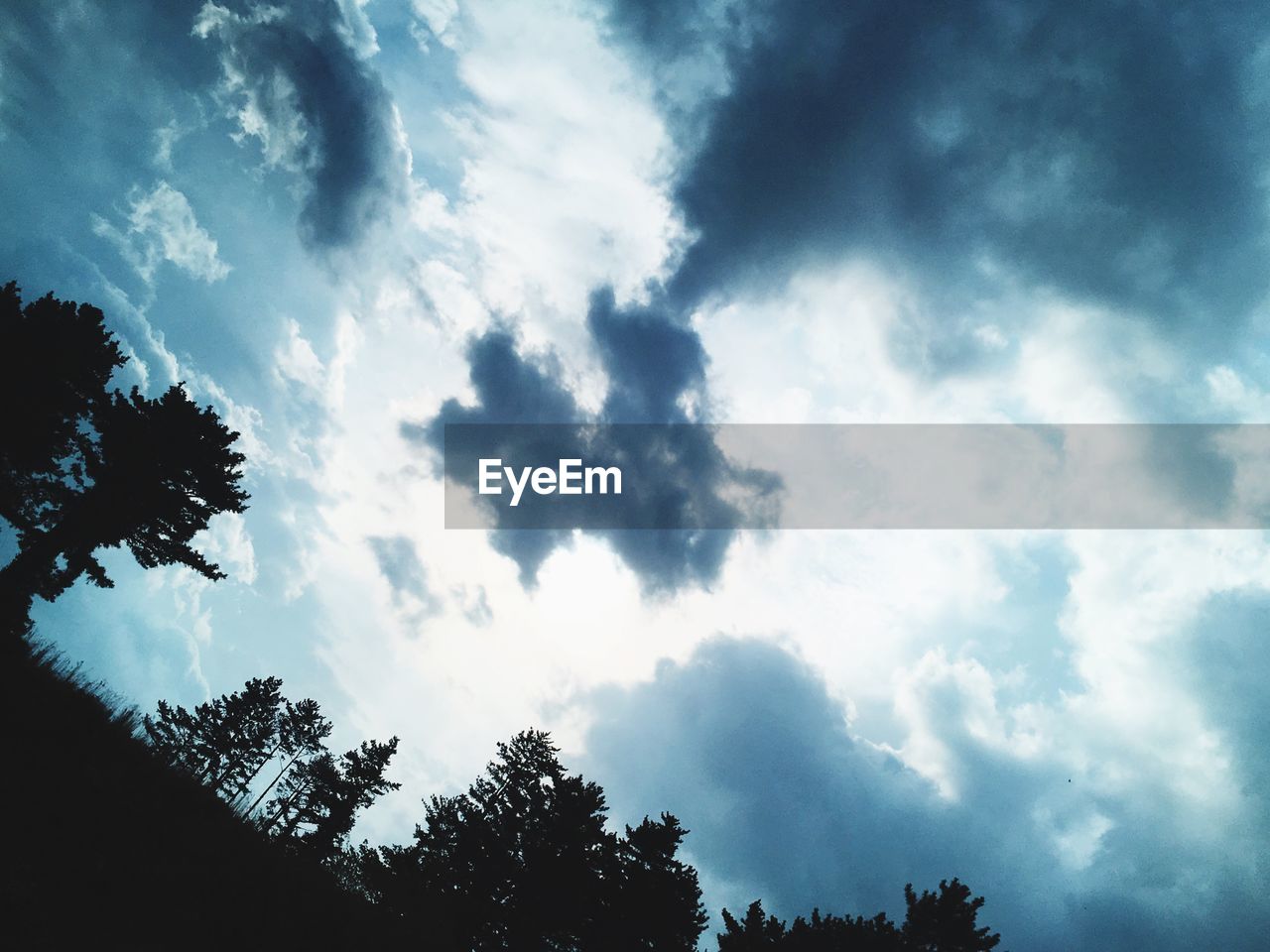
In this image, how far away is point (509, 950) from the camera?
625 inches

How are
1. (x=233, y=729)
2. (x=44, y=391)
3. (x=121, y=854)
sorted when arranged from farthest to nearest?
(x=233, y=729) → (x=44, y=391) → (x=121, y=854)

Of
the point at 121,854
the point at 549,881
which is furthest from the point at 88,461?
the point at 549,881

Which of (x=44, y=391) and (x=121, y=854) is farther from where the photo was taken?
(x=44, y=391)

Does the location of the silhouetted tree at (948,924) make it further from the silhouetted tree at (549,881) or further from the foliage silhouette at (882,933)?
the silhouetted tree at (549,881)

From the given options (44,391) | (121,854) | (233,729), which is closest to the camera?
(121,854)

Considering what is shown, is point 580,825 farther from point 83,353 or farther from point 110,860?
point 83,353

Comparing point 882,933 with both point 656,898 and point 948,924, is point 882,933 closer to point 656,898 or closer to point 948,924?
point 948,924

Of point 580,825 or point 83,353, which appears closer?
point 83,353

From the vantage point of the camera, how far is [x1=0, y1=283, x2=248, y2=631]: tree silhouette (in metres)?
16.1

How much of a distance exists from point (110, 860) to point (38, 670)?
544 cm

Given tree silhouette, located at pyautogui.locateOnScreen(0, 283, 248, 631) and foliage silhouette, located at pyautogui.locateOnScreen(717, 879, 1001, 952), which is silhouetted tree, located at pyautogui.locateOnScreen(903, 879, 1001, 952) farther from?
tree silhouette, located at pyautogui.locateOnScreen(0, 283, 248, 631)

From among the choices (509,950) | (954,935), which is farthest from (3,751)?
(954,935)

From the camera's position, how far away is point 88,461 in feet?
59.1

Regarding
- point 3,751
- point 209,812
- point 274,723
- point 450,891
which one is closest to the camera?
point 3,751
